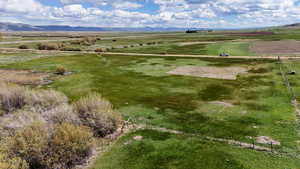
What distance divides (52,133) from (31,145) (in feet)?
5.09

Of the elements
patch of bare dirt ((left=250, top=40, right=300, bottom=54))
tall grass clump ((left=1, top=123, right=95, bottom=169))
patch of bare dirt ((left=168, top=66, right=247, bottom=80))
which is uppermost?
patch of bare dirt ((left=250, top=40, right=300, bottom=54))

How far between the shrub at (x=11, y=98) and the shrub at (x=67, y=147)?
10569 millimetres

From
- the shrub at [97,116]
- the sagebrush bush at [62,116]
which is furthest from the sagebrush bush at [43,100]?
the shrub at [97,116]

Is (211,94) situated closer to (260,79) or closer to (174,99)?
(174,99)

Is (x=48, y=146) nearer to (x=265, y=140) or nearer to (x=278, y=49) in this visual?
(x=265, y=140)

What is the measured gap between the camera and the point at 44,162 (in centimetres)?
1302

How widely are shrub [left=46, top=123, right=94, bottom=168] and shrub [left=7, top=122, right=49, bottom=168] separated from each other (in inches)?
21.0

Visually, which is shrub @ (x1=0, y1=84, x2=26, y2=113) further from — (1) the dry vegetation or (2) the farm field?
(2) the farm field

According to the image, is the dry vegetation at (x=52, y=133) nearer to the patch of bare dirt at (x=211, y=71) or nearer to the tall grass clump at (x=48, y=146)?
the tall grass clump at (x=48, y=146)

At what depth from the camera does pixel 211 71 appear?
41094mm

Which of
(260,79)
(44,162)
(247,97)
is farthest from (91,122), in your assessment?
(260,79)

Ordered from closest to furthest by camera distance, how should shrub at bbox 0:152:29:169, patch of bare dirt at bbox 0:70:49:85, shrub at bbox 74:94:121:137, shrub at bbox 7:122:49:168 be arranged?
shrub at bbox 0:152:29:169 < shrub at bbox 7:122:49:168 < shrub at bbox 74:94:121:137 < patch of bare dirt at bbox 0:70:49:85

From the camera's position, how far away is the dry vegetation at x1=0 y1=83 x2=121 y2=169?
12531mm

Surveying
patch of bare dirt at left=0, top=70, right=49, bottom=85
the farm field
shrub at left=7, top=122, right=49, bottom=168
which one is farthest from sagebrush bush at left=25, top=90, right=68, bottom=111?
patch of bare dirt at left=0, top=70, right=49, bottom=85
